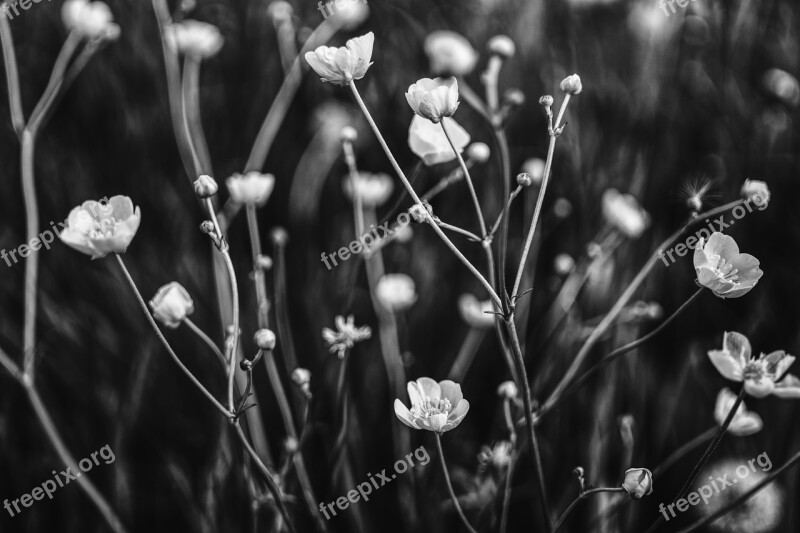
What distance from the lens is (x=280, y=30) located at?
1506mm

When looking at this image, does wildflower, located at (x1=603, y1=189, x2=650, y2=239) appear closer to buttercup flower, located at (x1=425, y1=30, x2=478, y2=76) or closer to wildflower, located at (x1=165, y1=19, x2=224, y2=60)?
buttercup flower, located at (x1=425, y1=30, x2=478, y2=76)

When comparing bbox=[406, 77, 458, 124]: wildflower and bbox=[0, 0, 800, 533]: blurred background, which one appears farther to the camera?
bbox=[0, 0, 800, 533]: blurred background

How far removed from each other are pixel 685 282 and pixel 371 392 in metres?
0.65

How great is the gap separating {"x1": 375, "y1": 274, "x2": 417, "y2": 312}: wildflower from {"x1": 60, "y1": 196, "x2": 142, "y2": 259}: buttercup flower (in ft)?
1.29

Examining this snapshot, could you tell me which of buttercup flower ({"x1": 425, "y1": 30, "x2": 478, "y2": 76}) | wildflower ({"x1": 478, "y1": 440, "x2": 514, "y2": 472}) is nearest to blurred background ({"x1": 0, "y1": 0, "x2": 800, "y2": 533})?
wildflower ({"x1": 478, "y1": 440, "x2": 514, "y2": 472})

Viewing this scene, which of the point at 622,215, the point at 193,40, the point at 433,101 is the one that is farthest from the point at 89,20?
the point at 622,215

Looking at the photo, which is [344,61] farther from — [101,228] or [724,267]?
[724,267]

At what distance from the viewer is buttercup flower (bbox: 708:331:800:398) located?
2.27 ft

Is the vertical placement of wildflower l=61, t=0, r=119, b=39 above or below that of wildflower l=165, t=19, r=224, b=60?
above

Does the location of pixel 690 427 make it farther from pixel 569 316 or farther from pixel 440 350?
pixel 440 350

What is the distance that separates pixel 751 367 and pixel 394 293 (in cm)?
53

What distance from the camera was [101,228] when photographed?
2.57 feet

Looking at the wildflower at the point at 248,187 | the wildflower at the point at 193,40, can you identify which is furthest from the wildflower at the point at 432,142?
the wildflower at the point at 193,40

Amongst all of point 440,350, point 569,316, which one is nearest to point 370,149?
point 440,350
